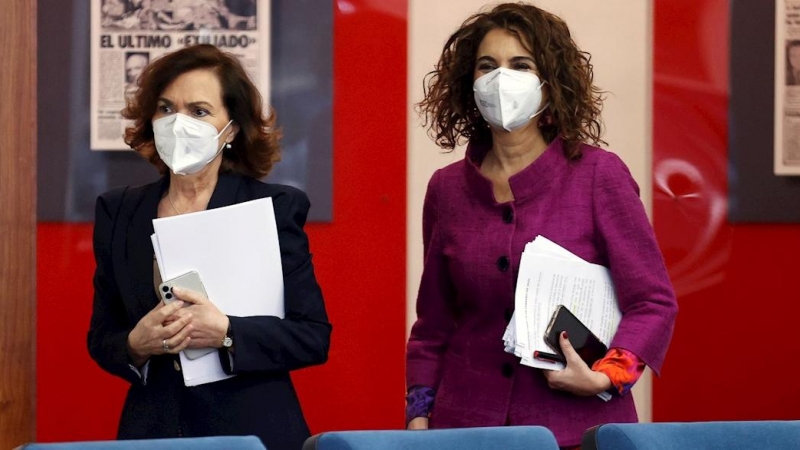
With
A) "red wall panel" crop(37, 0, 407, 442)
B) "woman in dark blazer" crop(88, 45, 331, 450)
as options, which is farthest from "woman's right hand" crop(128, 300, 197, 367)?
"red wall panel" crop(37, 0, 407, 442)

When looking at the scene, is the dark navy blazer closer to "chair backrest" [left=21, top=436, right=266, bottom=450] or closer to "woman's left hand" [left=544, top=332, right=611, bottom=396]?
"woman's left hand" [left=544, top=332, right=611, bottom=396]

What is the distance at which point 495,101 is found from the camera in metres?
2.68

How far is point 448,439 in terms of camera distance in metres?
1.88

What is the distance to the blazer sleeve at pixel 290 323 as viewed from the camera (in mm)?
2574

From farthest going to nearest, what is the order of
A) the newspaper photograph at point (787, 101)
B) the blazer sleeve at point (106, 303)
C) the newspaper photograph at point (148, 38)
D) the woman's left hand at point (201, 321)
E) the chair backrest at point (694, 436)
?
1. the newspaper photograph at point (787, 101)
2. the newspaper photograph at point (148, 38)
3. the blazer sleeve at point (106, 303)
4. the woman's left hand at point (201, 321)
5. the chair backrest at point (694, 436)

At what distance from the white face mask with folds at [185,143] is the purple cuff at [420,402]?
72cm

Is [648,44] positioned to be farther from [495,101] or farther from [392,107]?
[495,101]

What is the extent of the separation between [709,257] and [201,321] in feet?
6.92

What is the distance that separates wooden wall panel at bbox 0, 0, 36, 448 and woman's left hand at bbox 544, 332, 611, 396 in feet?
3.63

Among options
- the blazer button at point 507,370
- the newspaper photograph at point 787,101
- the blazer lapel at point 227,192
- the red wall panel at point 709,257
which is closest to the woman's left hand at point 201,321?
the blazer lapel at point 227,192

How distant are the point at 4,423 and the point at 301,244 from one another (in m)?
0.74

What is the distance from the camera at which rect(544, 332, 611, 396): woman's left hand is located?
8.20 feet

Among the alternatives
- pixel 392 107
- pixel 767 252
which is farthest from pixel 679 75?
pixel 392 107

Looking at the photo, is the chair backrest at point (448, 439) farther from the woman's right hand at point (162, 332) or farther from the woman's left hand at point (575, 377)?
the woman's right hand at point (162, 332)
